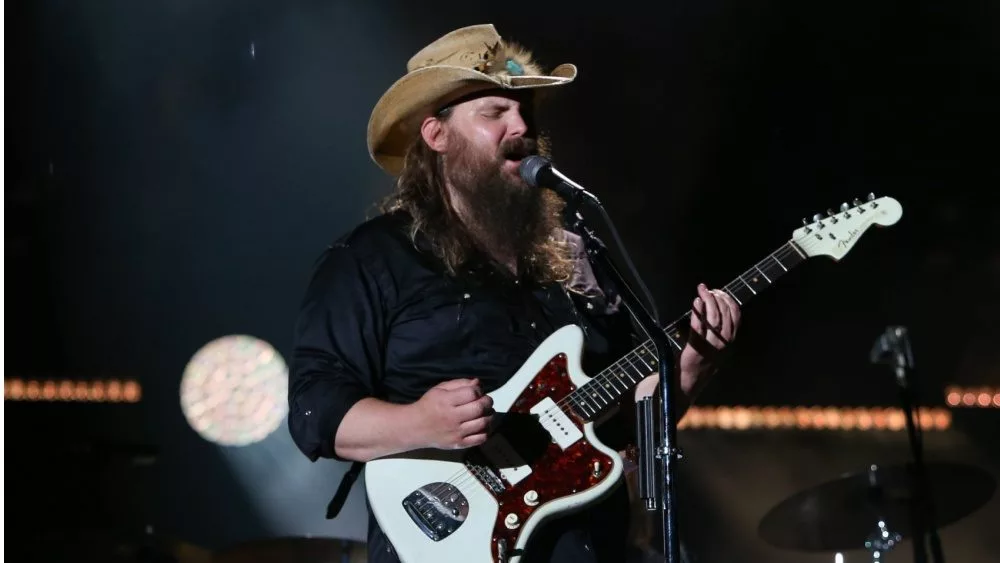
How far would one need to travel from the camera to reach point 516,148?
2703 mm

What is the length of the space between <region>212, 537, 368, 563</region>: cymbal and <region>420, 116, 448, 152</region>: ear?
158cm

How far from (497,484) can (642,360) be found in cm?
50

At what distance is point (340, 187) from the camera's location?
434 centimetres

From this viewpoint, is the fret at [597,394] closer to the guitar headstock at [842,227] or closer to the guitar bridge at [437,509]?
the guitar bridge at [437,509]

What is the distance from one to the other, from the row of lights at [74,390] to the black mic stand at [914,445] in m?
3.03

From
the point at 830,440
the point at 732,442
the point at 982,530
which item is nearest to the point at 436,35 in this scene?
the point at 732,442

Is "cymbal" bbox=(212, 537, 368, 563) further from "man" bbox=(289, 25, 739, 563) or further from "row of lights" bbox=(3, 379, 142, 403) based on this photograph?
"man" bbox=(289, 25, 739, 563)

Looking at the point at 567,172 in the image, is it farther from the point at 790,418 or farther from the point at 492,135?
the point at 492,135

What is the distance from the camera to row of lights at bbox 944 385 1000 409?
430cm

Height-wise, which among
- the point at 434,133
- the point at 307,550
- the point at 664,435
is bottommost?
the point at 307,550

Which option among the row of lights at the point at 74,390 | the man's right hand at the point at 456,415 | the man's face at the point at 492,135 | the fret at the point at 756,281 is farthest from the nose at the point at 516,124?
the row of lights at the point at 74,390

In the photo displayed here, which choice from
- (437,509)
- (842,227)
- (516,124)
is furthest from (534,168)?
(842,227)

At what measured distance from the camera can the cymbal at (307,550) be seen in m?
3.69

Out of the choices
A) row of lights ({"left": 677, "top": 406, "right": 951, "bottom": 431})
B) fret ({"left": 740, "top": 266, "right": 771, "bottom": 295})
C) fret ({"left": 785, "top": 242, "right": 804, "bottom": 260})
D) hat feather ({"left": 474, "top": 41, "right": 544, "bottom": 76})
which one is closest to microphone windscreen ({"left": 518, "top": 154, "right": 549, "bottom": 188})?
hat feather ({"left": 474, "top": 41, "right": 544, "bottom": 76})
